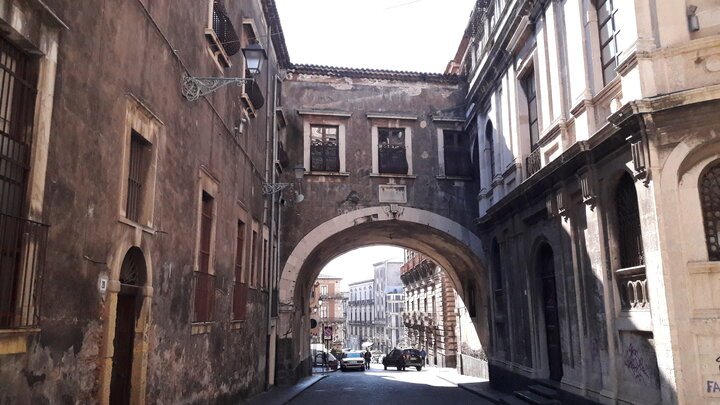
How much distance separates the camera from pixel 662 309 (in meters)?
8.09

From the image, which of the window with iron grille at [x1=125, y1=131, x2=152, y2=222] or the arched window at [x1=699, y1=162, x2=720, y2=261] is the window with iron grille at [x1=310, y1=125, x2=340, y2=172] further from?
the arched window at [x1=699, y1=162, x2=720, y2=261]

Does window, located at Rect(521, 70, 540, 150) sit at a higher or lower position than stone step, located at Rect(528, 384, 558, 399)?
higher

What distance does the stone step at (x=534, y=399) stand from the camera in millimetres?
11761

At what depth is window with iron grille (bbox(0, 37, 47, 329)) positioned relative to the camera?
451cm

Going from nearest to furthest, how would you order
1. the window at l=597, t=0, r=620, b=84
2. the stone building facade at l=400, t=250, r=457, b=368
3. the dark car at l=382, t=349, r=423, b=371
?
the window at l=597, t=0, r=620, b=84
the stone building facade at l=400, t=250, r=457, b=368
the dark car at l=382, t=349, r=423, b=371

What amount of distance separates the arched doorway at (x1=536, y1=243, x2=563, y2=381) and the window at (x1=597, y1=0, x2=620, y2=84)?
14.0ft

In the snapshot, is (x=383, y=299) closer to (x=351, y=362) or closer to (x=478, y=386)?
(x=351, y=362)

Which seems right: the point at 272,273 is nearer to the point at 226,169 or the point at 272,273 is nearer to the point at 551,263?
the point at 226,169

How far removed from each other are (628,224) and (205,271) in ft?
23.5

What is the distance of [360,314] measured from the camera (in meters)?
106

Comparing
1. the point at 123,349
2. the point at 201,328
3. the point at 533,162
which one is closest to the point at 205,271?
the point at 201,328

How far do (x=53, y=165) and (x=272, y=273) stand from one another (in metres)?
12.4

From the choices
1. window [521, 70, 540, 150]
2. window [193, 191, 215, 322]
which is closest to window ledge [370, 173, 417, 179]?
window [521, 70, 540, 150]

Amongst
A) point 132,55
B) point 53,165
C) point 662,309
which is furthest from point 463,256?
point 53,165
